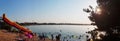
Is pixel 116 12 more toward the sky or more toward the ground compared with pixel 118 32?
more toward the sky

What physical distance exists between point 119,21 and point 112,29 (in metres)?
1.01

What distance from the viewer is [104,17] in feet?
75.9

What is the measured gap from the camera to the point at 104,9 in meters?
23.3

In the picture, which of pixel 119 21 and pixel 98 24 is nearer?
pixel 119 21

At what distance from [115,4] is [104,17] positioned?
5.54ft

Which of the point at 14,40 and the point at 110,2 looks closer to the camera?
the point at 110,2

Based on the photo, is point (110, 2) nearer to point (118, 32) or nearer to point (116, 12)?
point (116, 12)

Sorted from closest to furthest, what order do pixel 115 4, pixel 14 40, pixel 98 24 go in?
pixel 115 4, pixel 98 24, pixel 14 40

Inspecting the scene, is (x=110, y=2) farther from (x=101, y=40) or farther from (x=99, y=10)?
(x=101, y=40)

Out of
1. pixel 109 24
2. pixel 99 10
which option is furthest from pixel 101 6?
pixel 109 24

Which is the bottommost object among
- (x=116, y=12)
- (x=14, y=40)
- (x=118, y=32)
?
(x=14, y=40)

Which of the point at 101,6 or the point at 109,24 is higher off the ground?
the point at 101,6

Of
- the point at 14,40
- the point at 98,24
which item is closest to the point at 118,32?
the point at 98,24

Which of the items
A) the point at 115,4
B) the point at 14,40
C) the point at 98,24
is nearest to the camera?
the point at 115,4
